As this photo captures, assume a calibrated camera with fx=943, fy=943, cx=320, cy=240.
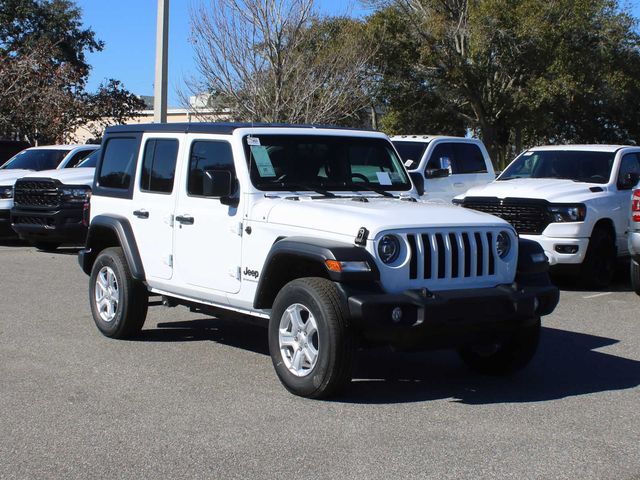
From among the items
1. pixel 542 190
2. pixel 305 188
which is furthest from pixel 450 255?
pixel 542 190

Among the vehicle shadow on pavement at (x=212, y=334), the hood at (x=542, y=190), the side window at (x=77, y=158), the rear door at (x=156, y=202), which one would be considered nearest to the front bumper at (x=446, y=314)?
the vehicle shadow on pavement at (x=212, y=334)

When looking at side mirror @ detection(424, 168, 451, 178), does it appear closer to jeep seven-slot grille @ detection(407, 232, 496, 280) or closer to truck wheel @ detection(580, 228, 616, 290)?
truck wheel @ detection(580, 228, 616, 290)

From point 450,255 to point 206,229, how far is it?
206cm

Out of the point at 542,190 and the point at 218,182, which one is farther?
the point at 542,190

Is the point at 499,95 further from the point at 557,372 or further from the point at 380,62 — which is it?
the point at 557,372

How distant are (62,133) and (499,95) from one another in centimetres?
1511

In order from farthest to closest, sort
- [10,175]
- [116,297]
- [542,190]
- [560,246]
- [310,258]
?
1. [10,175]
2. [542,190]
3. [560,246]
4. [116,297]
5. [310,258]

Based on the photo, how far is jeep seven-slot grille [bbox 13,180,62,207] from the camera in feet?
50.9

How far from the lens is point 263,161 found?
7.34 meters

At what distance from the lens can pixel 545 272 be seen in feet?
Result: 22.9

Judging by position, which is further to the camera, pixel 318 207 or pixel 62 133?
pixel 62 133

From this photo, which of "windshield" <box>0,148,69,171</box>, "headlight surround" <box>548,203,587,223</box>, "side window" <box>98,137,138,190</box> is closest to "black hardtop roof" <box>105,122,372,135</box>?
"side window" <box>98,137,138,190</box>

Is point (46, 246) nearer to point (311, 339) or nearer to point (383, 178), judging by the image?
point (383, 178)

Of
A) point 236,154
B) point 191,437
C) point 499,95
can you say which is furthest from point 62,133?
point 191,437
